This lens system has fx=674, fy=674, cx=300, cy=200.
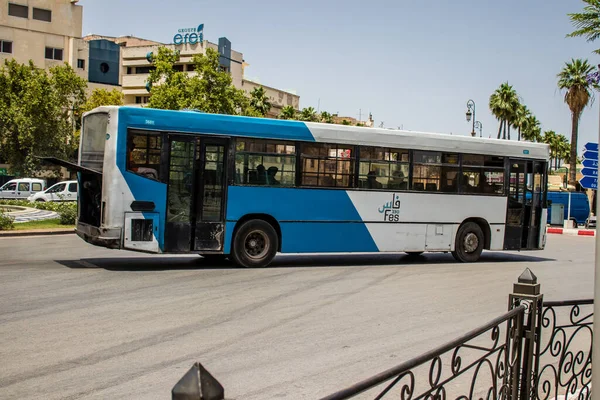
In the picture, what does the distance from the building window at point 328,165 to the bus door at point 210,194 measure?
198cm

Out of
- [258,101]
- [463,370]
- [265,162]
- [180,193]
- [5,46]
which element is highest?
[5,46]

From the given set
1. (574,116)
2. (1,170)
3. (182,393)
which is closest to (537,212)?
(182,393)

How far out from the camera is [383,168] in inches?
631

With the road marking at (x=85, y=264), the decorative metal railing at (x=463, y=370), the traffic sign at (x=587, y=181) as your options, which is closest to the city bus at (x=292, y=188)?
the road marking at (x=85, y=264)

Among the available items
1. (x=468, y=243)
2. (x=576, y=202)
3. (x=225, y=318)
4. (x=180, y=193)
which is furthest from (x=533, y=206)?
(x=576, y=202)

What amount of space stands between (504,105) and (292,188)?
175 ft

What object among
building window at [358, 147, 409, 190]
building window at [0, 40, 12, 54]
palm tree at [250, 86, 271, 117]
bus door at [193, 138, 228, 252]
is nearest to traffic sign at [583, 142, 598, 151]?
building window at [358, 147, 409, 190]

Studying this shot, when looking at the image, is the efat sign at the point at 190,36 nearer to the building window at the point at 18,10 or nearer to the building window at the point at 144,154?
the building window at the point at 18,10

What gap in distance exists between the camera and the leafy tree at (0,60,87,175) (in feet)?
182

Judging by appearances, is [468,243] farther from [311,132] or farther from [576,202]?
[576,202]

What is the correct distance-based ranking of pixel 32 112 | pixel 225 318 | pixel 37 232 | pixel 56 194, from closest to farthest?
pixel 225 318 < pixel 37 232 < pixel 56 194 < pixel 32 112

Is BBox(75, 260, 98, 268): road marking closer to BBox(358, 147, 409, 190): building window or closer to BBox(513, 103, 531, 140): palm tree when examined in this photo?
BBox(358, 147, 409, 190): building window

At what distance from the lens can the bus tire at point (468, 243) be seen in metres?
17.4

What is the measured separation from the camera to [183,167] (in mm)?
13766
